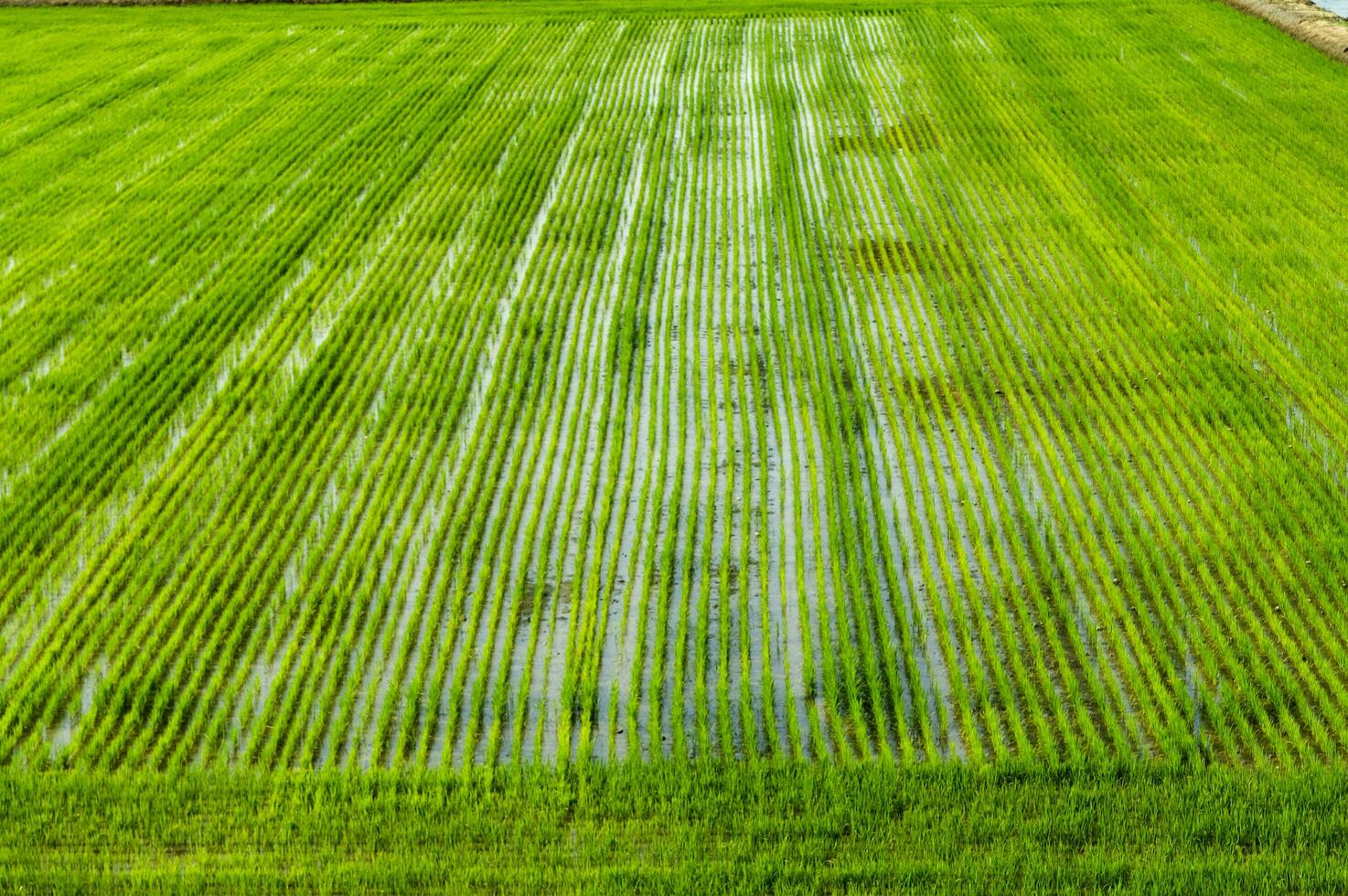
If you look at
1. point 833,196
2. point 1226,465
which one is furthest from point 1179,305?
point 833,196

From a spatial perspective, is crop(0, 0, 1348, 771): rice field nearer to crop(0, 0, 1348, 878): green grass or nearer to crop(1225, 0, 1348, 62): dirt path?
crop(0, 0, 1348, 878): green grass

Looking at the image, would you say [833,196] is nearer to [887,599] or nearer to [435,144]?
[435,144]

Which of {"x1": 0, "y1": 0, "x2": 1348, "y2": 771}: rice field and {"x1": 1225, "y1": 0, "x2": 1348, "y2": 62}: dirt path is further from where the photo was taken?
{"x1": 1225, "y1": 0, "x2": 1348, "y2": 62}: dirt path

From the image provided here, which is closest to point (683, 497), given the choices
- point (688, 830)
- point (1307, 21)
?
point (688, 830)

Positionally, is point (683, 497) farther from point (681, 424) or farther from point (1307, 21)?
point (1307, 21)

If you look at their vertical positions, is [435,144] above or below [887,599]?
below

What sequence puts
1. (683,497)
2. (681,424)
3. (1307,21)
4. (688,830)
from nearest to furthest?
(688,830) → (683,497) → (681,424) → (1307,21)

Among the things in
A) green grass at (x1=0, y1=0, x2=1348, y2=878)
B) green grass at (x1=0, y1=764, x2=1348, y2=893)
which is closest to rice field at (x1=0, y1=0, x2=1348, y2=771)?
green grass at (x1=0, y1=0, x2=1348, y2=878)
